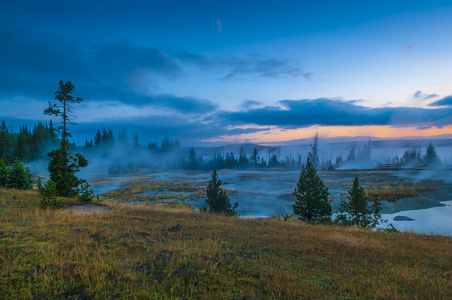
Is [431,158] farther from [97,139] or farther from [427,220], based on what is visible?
[97,139]

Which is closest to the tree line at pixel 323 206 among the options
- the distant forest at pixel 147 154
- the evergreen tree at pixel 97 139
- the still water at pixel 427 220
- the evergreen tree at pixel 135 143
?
the still water at pixel 427 220

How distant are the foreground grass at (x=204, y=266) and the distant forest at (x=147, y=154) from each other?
6819 centimetres

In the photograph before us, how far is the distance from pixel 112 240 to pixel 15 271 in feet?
11.0

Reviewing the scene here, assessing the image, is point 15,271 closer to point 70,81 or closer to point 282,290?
point 282,290

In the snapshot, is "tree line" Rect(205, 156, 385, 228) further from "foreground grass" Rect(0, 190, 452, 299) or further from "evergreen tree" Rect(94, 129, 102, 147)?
"evergreen tree" Rect(94, 129, 102, 147)

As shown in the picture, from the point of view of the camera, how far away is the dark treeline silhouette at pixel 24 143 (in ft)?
223

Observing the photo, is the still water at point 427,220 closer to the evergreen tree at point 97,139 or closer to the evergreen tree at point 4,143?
the evergreen tree at point 4,143

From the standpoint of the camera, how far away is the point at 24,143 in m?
71.4

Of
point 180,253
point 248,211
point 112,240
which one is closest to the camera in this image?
point 180,253

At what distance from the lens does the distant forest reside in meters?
73.7

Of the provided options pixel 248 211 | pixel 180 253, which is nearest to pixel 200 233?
pixel 180 253

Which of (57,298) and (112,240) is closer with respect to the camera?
(57,298)

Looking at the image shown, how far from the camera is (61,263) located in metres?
5.41

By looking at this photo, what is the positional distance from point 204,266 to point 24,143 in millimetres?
94633
